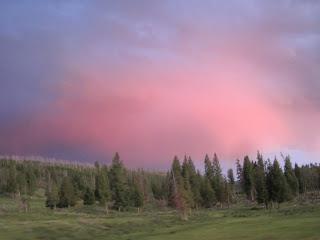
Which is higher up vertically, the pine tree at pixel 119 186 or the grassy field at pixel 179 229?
the pine tree at pixel 119 186

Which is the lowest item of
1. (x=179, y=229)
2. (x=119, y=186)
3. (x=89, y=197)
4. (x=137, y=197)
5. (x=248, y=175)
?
(x=179, y=229)

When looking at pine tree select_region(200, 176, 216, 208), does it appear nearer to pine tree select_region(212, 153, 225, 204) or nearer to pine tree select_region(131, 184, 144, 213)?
pine tree select_region(212, 153, 225, 204)

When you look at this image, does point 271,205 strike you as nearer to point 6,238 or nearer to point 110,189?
point 110,189

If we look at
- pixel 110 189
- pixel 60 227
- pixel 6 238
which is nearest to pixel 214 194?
pixel 110 189

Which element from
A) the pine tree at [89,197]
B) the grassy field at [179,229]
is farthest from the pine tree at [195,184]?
the grassy field at [179,229]

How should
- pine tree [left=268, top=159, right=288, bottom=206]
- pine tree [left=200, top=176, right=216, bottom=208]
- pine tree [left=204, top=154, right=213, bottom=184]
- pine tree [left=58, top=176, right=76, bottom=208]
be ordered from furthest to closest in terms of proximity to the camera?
pine tree [left=204, top=154, right=213, bottom=184], pine tree [left=200, top=176, right=216, bottom=208], pine tree [left=58, top=176, right=76, bottom=208], pine tree [left=268, top=159, right=288, bottom=206]

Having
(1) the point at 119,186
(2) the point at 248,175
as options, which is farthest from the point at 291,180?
(1) the point at 119,186

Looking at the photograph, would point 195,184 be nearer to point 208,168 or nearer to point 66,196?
point 208,168

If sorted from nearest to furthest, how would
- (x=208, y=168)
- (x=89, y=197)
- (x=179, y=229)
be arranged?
1. (x=179, y=229)
2. (x=89, y=197)
3. (x=208, y=168)

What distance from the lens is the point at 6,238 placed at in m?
71.2

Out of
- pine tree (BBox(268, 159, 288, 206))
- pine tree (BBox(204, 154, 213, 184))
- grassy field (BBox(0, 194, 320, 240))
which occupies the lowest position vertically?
grassy field (BBox(0, 194, 320, 240))

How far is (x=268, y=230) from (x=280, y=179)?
8801cm

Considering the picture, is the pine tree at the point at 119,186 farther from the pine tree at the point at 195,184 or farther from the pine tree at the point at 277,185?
the pine tree at the point at 277,185

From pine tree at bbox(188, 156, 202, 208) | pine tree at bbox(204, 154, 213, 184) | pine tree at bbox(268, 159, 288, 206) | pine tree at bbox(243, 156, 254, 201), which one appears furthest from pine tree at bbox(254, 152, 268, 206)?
pine tree at bbox(204, 154, 213, 184)
